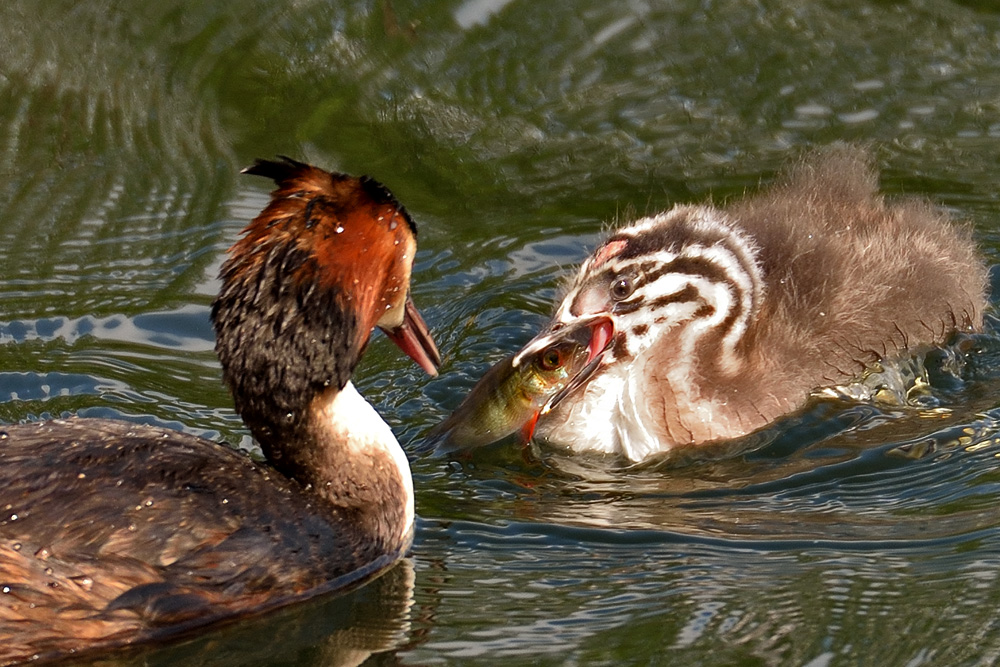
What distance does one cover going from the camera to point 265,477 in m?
5.37

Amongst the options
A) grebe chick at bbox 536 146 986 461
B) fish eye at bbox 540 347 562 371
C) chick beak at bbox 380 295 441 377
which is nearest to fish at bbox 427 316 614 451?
fish eye at bbox 540 347 562 371

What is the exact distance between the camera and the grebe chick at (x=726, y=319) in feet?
21.3

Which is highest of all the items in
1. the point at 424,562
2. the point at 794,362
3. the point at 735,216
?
the point at 735,216

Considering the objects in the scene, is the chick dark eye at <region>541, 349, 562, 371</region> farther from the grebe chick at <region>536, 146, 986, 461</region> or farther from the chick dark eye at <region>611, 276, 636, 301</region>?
the chick dark eye at <region>611, 276, 636, 301</region>

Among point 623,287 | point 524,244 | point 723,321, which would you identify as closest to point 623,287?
point 623,287

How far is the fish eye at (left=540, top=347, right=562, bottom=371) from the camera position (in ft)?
20.9

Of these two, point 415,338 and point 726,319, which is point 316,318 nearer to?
point 415,338

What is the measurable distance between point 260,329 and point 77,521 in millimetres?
810

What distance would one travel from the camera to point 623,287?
6.54m

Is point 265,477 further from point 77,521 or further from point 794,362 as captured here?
point 794,362

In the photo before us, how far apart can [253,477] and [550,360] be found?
58.0 inches

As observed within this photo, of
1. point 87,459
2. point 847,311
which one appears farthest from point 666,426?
point 87,459

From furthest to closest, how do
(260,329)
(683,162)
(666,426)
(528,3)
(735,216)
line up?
1. (528,3)
2. (683,162)
3. (735,216)
4. (666,426)
5. (260,329)

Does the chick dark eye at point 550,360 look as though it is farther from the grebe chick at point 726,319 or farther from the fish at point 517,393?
the grebe chick at point 726,319
